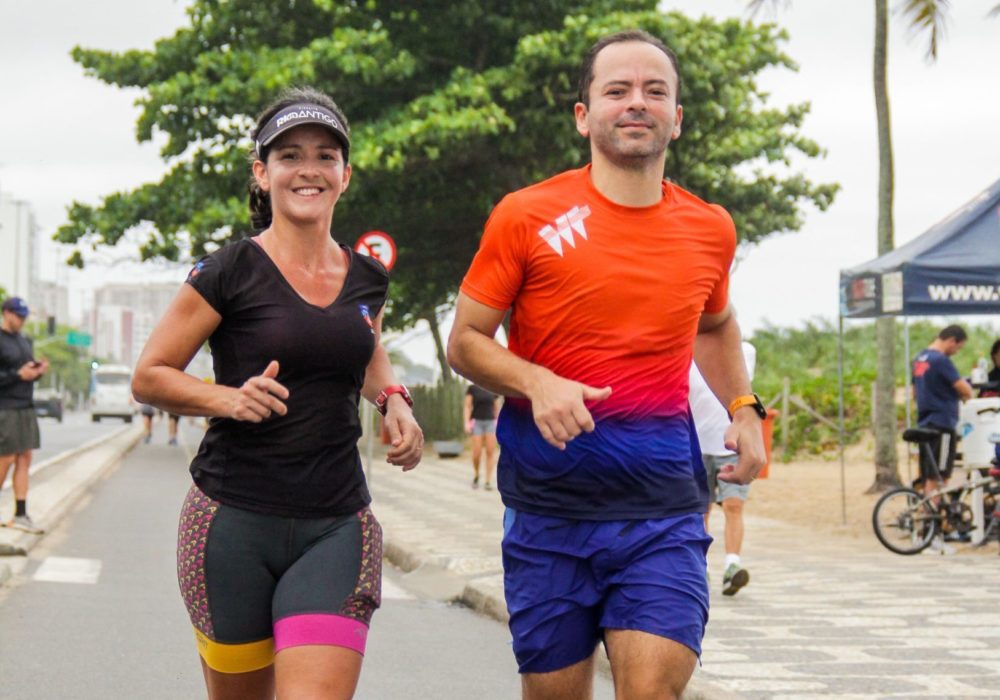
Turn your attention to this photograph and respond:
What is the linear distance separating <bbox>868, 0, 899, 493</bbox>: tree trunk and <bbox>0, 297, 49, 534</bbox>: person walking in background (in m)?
10.1

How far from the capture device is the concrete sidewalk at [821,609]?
6.75 metres

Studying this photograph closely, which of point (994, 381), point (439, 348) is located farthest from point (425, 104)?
A: point (439, 348)

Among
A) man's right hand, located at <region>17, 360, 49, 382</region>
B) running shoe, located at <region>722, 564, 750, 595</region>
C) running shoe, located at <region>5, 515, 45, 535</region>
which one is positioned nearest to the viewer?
running shoe, located at <region>722, 564, 750, 595</region>

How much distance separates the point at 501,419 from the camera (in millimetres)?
3893

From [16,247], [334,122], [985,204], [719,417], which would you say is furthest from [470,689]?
[16,247]

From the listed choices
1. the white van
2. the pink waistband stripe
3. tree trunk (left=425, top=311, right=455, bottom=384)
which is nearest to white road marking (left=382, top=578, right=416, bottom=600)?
the pink waistband stripe

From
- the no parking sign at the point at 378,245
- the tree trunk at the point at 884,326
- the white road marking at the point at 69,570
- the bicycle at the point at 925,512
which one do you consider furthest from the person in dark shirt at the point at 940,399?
the white road marking at the point at 69,570

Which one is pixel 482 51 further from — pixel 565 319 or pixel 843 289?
pixel 565 319

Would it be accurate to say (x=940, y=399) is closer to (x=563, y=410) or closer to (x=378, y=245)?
(x=378, y=245)

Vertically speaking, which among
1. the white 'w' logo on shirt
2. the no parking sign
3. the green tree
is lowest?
the white 'w' logo on shirt

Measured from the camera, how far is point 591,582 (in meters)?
3.77

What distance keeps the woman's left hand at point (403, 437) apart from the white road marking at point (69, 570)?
7295mm

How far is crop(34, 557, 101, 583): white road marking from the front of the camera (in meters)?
10.7

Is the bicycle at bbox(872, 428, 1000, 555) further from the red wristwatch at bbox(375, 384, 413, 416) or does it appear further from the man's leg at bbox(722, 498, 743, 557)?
the red wristwatch at bbox(375, 384, 413, 416)
